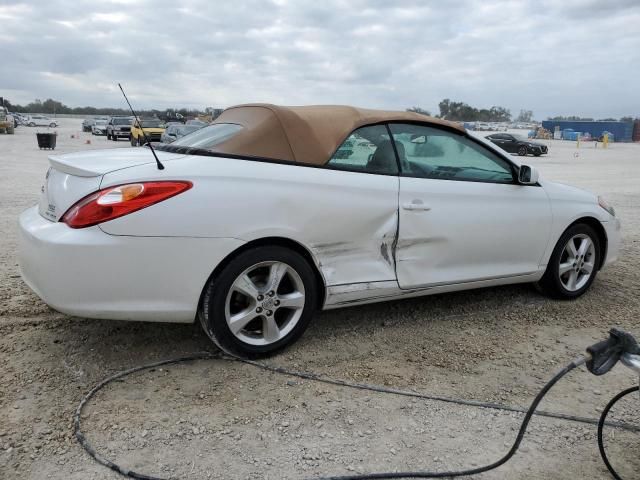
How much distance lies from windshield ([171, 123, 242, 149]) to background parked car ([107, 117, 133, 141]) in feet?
122

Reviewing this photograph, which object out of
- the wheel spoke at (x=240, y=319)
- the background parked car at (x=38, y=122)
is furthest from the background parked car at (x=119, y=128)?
the wheel spoke at (x=240, y=319)

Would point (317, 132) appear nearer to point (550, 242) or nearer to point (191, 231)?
point (191, 231)

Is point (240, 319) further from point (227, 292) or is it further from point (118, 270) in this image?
point (118, 270)

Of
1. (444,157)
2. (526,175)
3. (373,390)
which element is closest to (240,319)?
(373,390)

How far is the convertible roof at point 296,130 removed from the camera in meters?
3.47

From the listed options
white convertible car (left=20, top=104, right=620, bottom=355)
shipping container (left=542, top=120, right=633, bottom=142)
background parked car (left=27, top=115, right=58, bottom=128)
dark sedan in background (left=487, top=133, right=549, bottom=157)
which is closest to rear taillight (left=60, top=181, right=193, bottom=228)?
white convertible car (left=20, top=104, right=620, bottom=355)

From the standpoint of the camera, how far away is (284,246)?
3404 mm

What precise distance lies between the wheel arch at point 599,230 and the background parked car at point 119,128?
37.6m

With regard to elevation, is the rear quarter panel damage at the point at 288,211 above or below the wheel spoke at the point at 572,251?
above

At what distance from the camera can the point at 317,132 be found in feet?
11.9

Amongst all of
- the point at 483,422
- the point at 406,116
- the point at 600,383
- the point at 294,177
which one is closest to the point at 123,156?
the point at 294,177

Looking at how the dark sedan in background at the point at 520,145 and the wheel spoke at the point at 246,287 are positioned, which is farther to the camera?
the dark sedan in background at the point at 520,145

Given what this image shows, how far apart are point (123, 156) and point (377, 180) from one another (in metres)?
1.61

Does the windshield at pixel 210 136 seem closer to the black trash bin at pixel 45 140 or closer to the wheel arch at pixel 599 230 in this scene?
the wheel arch at pixel 599 230
